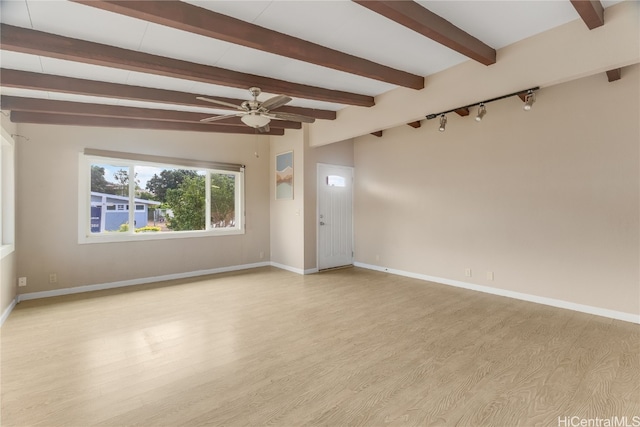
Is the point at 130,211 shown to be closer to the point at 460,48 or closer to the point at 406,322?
the point at 406,322

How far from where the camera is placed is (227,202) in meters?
6.38

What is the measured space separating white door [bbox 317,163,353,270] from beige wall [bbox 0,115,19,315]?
15.0ft

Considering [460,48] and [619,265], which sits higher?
[460,48]

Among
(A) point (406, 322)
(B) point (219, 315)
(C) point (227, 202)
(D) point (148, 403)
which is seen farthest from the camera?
(C) point (227, 202)

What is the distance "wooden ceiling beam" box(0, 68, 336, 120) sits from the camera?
304cm

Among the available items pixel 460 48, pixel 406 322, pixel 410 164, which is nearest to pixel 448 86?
pixel 460 48

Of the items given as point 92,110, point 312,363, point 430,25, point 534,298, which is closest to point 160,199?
point 92,110

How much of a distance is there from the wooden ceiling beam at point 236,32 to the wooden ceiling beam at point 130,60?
0.81 meters

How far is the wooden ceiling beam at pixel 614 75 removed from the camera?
→ 3395 millimetres

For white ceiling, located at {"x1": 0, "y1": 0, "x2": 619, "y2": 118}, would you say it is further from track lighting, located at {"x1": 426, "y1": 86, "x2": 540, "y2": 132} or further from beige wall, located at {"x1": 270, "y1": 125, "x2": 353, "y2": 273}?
beige wall, located at {"x1": 270, "y1": 125, "x2": 353, "y2": 273}

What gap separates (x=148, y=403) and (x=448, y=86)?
417 cm

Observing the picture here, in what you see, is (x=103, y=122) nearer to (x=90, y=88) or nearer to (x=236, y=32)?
(x=90, y=88)

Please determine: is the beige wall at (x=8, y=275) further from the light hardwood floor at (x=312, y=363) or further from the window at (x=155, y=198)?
the window at (x=155, y=198)

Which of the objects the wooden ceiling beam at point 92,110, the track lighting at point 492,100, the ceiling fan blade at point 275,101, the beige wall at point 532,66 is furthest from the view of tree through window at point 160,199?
the track lighting at point 492,100
